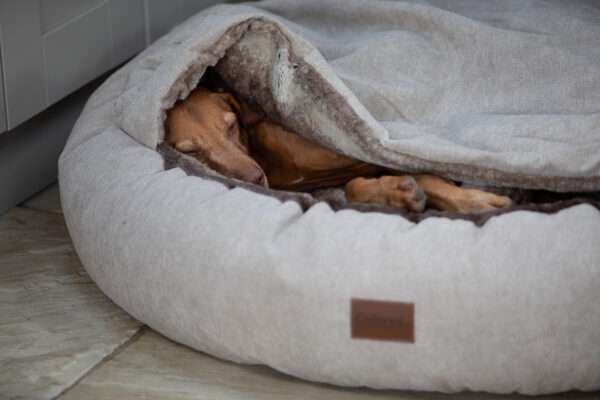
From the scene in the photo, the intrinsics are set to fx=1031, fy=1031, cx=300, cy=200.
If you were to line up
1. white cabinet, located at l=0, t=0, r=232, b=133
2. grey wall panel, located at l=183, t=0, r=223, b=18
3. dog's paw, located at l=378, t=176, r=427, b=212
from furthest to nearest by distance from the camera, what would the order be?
grey wall panel, located at l=183, t=0, r=223, b=18 → white cabinet, located at l=0, t=0, r=232, b=133 → dog's paw, located at l=378, t=176, r=427, b=212

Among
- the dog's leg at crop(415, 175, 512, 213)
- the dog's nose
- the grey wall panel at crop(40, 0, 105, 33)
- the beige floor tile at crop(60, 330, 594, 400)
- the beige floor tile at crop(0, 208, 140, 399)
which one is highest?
the grey wall panel at crop(40, 0, 105, 33)

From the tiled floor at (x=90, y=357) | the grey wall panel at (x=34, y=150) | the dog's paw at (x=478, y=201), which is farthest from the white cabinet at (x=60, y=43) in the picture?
the dog's paw at (x=478, y=201)

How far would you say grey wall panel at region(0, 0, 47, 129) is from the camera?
252cm

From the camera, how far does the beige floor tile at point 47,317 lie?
2.03 metres

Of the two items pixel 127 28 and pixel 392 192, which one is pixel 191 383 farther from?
pixel 127 28

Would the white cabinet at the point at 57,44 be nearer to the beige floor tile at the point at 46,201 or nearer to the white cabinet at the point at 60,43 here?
the white cabinet at the point at 60,43

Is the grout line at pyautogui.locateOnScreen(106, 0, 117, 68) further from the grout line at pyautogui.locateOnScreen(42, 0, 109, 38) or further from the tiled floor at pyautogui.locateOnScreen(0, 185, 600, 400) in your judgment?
the tiled floor at pyautogui.locateOnScreen(0, 185, 600, 400)

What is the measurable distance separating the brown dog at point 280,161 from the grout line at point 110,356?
39cm

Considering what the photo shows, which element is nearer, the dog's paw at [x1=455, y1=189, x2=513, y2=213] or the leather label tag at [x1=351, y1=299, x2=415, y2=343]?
the leather label tag at [x1=351, y1=299, x2=415, y2=343]

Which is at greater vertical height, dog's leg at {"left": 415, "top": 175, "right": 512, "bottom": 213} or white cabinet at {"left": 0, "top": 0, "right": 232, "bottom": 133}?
white cabinet at {"left": 0, "top": 0, "right": 232, "bottom": 133}

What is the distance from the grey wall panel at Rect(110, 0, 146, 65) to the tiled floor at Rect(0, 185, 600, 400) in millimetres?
797

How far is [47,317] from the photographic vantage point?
88.6 inches

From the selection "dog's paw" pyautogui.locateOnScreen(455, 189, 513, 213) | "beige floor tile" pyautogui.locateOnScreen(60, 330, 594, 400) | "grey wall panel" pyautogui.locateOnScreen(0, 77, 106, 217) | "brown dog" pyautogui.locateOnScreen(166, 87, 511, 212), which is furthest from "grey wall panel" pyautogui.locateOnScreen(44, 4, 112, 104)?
"dog's paw" pyautogui.locateOnScreen(455, 189, 513, 213)

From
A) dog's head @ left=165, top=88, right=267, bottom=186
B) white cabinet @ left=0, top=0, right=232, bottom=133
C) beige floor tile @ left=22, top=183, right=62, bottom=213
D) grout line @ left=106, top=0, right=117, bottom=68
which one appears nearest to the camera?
dog's head @ left=165, top=88, right=267, bottom=186
